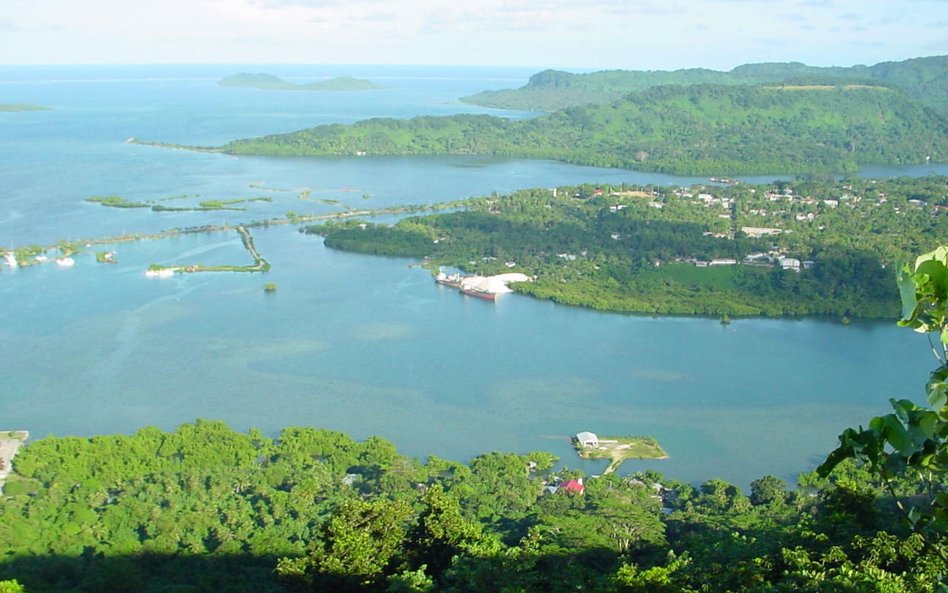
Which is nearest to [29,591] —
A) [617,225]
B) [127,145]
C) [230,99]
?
[617,225]

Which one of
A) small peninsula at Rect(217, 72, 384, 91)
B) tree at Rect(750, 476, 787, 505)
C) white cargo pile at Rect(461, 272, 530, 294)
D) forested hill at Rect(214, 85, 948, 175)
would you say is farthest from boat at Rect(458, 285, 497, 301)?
small peninsula at Rect(217, 72, 384, 91)

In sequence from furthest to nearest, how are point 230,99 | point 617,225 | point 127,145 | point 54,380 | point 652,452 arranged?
point 230,99 → point 127,145 → point 617,225 → point 54,380 → point 652,452

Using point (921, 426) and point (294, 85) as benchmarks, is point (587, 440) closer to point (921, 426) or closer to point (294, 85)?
point (921, 426)

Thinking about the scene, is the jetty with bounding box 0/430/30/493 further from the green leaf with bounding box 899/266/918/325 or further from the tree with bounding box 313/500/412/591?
the green leaf with bounding box 899/266/918/325

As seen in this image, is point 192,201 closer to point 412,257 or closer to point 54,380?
point 412,257

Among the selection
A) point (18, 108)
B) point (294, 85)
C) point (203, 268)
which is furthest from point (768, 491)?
point (294, 85)

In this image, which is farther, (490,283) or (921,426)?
(490,283)
